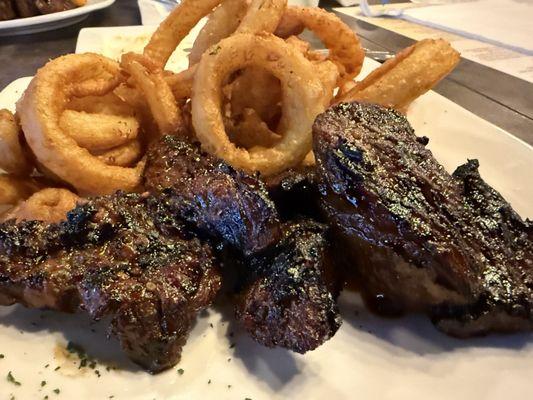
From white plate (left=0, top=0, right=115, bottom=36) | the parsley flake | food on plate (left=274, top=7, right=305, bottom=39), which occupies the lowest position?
white plate (left=0, top=0, right=115, bottom=36)

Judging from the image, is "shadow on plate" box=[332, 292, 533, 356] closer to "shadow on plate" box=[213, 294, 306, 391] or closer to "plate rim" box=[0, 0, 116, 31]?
"shadow on plate" box=[213, 294, 306, 391]

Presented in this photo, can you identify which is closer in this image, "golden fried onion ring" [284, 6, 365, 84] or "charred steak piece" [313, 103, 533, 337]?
"charred steak piece" [313, 103, 533, 337]

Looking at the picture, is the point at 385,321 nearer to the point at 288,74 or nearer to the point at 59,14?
the point at 288,74

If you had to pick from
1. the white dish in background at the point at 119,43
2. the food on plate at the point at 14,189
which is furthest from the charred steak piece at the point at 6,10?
the food on plate at the point at 14,189

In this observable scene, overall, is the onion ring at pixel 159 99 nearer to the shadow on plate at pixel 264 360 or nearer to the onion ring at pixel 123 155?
the onion ring at pixel 123 155

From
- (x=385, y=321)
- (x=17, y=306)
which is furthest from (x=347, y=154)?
(x=17, y=306)

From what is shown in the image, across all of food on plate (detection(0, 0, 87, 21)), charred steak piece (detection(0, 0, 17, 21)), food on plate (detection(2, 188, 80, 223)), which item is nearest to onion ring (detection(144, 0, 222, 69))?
food on plate (detection(2, 188, 80, 223))
